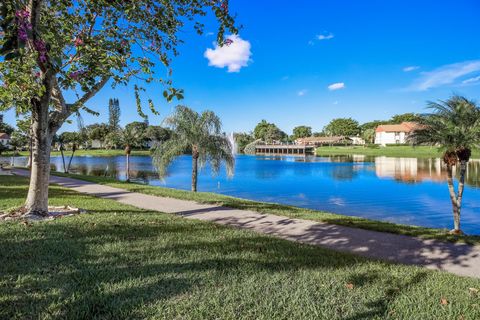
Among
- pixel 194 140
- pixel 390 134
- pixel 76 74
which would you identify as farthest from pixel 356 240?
pixel 390 134

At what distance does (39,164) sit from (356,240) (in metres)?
7.81

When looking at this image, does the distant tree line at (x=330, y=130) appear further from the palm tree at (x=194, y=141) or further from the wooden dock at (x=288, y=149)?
the palm tree at (x=194, y=141)

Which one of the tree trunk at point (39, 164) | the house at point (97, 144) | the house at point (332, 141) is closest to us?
the tree trunk at point (39, 164)

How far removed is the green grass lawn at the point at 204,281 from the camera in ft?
11.0

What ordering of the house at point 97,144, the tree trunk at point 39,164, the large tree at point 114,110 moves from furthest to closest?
1. the large tree at point 114,110
2. the house at point 97,144
3. the tree trunk at point 39,164

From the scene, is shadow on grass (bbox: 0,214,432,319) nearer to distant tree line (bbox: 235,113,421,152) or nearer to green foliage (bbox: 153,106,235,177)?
green foliage (bbox: 153,106,235,177)

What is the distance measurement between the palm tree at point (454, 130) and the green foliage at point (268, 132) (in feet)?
461

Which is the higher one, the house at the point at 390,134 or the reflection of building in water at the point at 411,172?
the house at the point at 390,134

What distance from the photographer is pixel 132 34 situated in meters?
8.17

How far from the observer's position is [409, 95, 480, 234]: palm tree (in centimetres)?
902

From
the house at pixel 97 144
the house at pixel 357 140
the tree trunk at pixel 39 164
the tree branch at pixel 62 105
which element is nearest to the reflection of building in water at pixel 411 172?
the tree branch at pixel 62 105

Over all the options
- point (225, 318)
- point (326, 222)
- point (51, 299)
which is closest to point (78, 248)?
point (51, 299)

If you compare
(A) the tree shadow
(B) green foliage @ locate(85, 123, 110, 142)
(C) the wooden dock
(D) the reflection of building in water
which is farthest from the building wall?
(A) the tree shadow

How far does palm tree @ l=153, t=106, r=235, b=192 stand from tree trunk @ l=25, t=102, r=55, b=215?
9915mm
